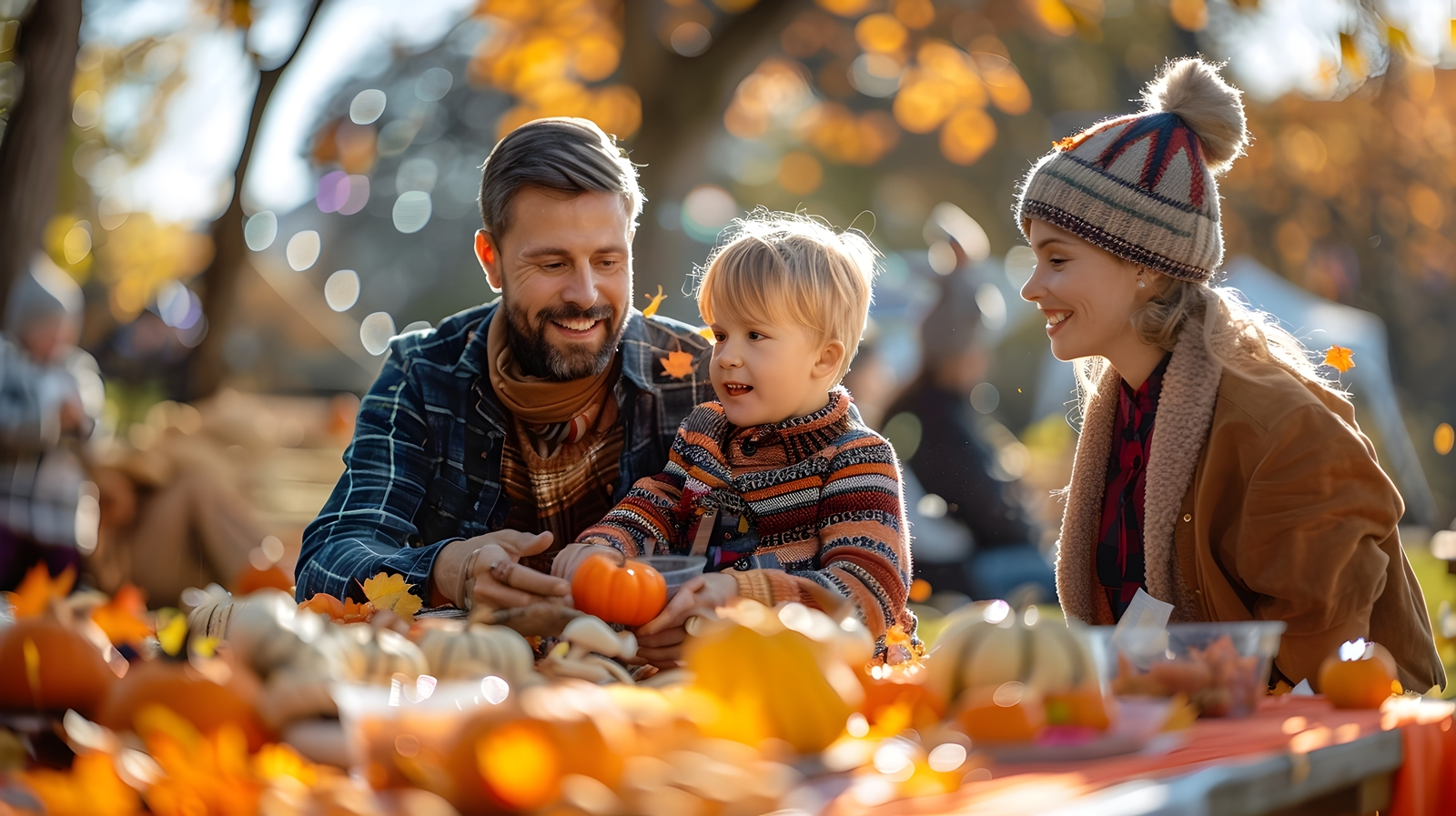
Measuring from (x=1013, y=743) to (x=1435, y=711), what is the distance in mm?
872

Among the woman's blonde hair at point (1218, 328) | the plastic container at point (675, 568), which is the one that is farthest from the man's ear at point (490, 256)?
the woman's blonde hair at point (1218, 328)

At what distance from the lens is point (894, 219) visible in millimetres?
29797

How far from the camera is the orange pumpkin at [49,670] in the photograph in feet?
4.23

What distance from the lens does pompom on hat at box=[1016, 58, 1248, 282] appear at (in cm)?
287

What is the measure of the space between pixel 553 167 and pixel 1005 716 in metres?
2.12

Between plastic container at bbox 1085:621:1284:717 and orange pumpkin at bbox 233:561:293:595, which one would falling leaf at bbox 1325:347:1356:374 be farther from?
orange pumpkin at bbox 233:561:293:595

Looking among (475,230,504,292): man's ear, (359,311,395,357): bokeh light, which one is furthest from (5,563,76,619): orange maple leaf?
(359,311,395,357): bokeh light

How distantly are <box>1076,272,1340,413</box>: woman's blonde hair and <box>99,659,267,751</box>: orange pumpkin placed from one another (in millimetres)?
2235

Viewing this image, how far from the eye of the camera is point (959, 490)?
18.8 feet

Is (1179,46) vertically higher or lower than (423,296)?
higher

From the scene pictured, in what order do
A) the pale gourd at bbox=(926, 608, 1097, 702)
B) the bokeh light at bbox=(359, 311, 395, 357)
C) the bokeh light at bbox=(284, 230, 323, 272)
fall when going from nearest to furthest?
1. the pale gourd at bbox=(926, 608, 1097, 702)
2. the bokeh light at bbox=(359, 311, 395, 357)
3. the bokeh light at bbox=(284, 230, 323, 272)

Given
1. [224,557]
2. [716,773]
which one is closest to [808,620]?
[716,773]

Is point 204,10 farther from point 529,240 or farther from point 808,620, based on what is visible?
point 808,620

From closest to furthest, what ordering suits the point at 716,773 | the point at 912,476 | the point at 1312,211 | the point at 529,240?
1. the point at 716,773
2. the point at 529,240
3. the point at 912,476
4. the point at 1312,211
